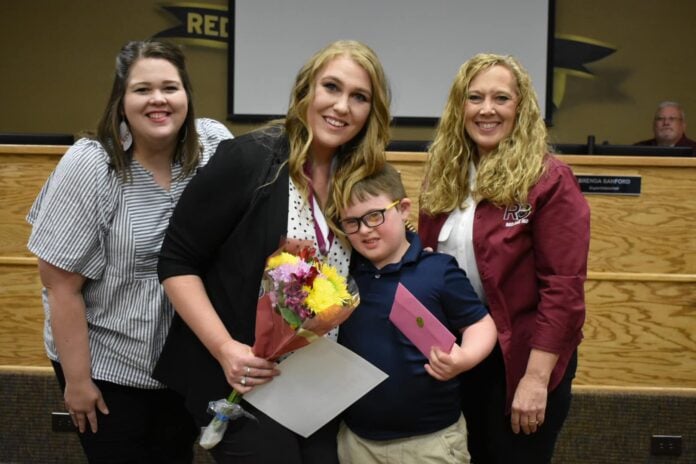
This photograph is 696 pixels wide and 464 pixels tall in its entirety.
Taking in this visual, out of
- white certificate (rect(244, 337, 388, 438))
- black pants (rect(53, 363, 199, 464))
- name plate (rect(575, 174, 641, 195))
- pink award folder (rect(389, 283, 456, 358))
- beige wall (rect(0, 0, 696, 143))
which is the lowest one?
black pants (rect(53, 363, 199, 464))

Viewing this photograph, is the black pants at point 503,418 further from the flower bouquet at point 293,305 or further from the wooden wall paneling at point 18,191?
the wooden wall paneling at point 18,191

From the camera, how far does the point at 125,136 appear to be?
178 centimetres

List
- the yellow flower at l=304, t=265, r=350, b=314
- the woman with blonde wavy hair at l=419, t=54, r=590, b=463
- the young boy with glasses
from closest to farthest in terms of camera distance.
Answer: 1. the yellow flower at l=304, t=265, r=350, b=314
2. the young boy with glasses
3. the woman with blonde wavy hair at l=419, t=54, r=590, b=463

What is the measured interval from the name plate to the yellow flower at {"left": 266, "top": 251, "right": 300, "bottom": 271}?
1981 mm

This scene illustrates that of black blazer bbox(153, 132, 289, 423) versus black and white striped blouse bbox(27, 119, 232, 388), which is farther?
black and white striped blouse bbox(27, 119, 232, 388)

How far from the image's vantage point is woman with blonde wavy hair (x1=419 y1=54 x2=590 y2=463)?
1.76 meters

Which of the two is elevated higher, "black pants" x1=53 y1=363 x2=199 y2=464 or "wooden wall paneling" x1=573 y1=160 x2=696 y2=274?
"wooden wall paneling" x1=573 y1=160 x2=696 y2=274

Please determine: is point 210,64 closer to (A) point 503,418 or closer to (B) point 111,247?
(B) point 111,247

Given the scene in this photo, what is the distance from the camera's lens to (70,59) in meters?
6.71

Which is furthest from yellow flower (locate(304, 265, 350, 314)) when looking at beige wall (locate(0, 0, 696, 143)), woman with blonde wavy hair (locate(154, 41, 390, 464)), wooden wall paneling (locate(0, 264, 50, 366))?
beige wall (locate(0, 0, 696, 143))

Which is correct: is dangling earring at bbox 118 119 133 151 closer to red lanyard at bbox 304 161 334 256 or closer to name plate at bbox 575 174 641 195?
red lanyard at bbox 304 161 334 256

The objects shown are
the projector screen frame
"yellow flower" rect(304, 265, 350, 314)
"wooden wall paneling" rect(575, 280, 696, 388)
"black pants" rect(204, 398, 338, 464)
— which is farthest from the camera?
the projector screen frame

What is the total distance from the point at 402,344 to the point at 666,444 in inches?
75.7

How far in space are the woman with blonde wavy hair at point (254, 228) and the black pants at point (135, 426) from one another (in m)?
0.18
